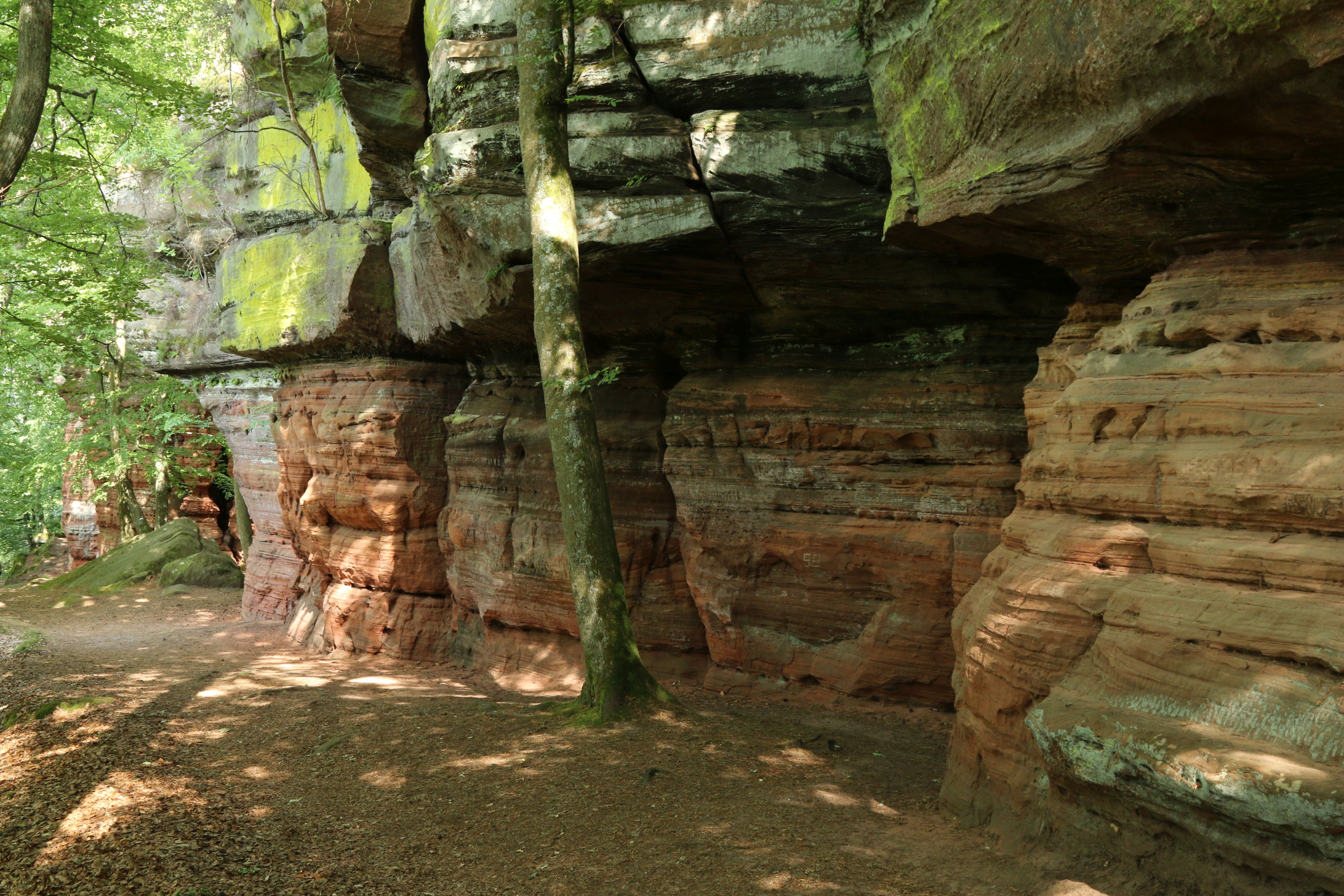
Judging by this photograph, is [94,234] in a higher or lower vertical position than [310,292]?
higher

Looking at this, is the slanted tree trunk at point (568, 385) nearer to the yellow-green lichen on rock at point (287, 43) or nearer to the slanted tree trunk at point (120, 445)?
the yellow-green lichen on rock at point (287, 43)

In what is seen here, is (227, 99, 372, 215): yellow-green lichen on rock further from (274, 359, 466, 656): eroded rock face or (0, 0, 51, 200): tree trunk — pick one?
(0, 0, 51, 200): tree trunk

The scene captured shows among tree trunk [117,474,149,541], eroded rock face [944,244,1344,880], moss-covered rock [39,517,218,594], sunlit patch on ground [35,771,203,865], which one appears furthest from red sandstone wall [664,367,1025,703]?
tree trunk [117,474,149,541]

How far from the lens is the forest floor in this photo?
5.50m

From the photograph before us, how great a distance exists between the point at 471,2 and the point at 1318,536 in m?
9.96

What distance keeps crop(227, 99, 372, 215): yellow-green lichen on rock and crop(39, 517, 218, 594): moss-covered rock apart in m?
9.76

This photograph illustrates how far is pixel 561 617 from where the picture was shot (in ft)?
41.7

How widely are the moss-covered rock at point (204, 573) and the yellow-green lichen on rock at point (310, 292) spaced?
7.58m

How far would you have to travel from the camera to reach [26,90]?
327 inches

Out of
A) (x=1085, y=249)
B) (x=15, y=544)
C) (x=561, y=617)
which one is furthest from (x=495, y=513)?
(x=15, y=544)

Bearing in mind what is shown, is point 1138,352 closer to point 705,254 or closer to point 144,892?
point 705,254

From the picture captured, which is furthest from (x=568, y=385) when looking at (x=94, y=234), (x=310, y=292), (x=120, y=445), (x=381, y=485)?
(x=120, y=445)

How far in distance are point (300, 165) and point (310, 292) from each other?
3.17m

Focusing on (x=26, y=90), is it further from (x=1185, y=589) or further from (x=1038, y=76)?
(x=1185, y=589)
